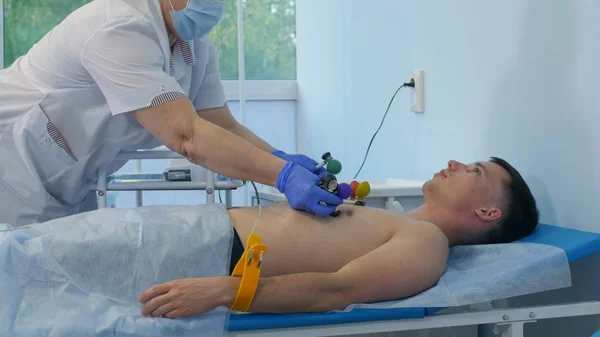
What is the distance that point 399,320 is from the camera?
1.39 metres

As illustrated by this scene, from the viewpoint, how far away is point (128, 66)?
1.57 meters

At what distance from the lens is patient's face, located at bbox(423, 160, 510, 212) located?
1739 mm

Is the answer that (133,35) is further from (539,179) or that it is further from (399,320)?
(539,179)

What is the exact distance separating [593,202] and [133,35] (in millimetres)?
1172

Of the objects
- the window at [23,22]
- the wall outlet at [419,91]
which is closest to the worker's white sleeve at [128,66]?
the wall outlet at [419,91]

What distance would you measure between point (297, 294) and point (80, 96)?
85cm

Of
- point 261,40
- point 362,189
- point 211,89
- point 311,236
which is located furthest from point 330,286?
point 261,40

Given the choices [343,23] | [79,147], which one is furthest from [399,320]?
[343,23]

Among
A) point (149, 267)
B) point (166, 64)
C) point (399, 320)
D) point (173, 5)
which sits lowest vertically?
point (399, 320)

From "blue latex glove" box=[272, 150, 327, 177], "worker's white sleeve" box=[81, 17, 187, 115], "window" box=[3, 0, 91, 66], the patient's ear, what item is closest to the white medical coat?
"worker's white sleeve" box=[81, 17, 187, 115]

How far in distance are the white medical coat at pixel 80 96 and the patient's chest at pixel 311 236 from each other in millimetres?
361

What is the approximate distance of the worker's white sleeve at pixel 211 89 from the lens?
2096 millimetres

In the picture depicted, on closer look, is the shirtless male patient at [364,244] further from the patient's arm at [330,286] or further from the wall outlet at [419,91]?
the wall outlet at [419,91]

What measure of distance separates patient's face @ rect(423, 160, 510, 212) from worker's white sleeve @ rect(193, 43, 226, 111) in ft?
2.40
